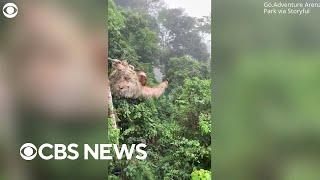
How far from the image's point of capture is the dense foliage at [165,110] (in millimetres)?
3832

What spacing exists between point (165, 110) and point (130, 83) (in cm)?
31

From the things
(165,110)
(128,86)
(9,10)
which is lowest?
(165,110)

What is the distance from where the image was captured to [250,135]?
385 cm

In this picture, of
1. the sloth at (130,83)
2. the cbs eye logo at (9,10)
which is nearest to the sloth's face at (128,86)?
the sloth at (130,83)

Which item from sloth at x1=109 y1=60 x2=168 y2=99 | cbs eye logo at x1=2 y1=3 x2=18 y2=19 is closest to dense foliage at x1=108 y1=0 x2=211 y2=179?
sloth at x1=109 y1=60 x2=168 y2=99

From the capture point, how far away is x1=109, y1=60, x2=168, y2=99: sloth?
3.82 meters

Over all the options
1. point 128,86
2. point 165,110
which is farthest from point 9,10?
point 165,110

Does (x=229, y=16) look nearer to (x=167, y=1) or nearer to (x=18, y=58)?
(x=167, y=1)

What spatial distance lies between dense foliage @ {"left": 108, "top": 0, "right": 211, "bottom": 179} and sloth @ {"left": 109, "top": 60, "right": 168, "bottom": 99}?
4 centimetres

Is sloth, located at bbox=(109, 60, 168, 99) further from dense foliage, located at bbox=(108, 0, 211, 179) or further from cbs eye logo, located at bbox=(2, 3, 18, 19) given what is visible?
cbs eye logo, located at bbox=(2, 3, 18, 19)

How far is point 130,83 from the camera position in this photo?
3850mm

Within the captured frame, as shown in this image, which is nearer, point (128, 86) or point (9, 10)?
point (9, 10)

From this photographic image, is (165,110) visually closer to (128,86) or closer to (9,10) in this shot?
(128,86)

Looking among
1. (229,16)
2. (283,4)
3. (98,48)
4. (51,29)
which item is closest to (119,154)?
(98,48)
